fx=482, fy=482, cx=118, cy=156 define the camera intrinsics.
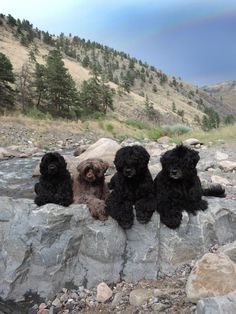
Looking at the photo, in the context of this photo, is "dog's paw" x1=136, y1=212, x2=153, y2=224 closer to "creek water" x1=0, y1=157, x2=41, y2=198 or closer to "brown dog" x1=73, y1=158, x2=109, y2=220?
"brown dog" x1=73, y1=158, x2=109, y2=220

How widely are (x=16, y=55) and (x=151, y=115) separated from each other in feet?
88.1

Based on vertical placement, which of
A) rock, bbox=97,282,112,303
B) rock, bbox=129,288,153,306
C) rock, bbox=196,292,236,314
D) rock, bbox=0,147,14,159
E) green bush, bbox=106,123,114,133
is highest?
rock, bbox=196,292,236,314

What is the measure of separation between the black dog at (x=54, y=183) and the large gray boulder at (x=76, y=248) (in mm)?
228

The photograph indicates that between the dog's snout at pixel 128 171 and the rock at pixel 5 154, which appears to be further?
the rock at pixel 5 154

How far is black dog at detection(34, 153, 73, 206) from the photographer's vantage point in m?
7.13

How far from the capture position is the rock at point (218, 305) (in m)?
4.83

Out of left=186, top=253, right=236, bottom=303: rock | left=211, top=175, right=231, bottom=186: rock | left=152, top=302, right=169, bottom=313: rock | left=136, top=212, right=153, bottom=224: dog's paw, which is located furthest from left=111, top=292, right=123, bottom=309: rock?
left=211, top=175, right=231, bottom=186: rock

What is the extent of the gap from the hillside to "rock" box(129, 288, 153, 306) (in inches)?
1696

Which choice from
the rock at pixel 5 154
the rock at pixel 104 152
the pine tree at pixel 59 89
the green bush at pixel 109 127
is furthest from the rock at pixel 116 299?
the pine tree at pixel 59 89

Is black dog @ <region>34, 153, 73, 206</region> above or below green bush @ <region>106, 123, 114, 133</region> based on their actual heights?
above

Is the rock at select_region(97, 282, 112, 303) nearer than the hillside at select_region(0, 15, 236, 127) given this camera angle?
Yes

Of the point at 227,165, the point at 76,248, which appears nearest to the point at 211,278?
the point at 76,248

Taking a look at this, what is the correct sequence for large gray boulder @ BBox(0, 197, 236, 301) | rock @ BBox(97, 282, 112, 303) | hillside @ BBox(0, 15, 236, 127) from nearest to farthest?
1. rock @ BBox(97, 282, 112, 303)
2. large gray boulder @ BBox(0, 197, 236, 301)
3. hillside @ BBox(0, 15, 236, 127)

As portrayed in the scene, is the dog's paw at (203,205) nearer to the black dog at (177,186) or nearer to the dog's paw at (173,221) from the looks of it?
the black dog at (177,186)
